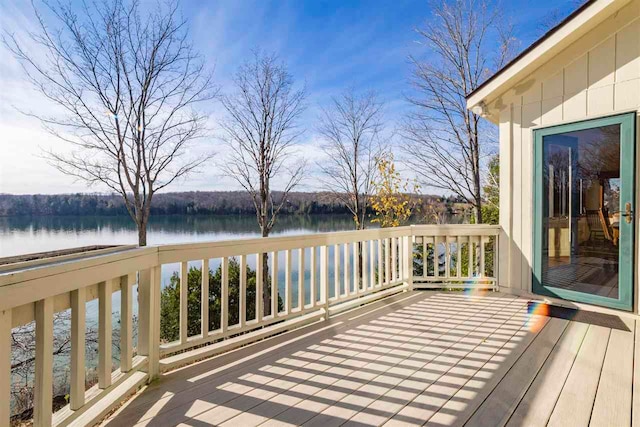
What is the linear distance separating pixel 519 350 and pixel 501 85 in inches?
128

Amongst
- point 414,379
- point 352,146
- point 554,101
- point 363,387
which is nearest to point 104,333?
point 363,387

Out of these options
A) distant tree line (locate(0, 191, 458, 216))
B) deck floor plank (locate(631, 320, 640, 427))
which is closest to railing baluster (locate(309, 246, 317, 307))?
deck floor plank (locate(631, 320, 640, 427))

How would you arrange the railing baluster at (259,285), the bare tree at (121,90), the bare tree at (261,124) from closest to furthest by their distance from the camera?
the railing baluster at (259,285), the bare tree at (121,90), the bare tree at (261,124)

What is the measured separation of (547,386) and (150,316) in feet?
8.40

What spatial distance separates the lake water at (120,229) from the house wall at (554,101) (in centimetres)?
297

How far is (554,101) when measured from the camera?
386 cm

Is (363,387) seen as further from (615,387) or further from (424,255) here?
(424,255)

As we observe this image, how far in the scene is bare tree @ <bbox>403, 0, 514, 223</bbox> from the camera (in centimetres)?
937

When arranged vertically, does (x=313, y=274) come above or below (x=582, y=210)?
below

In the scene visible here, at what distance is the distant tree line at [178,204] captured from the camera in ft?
18.4

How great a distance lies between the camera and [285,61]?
963cm

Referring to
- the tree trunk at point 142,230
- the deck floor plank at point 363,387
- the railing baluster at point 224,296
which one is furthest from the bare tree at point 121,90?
the deck floor plank at point 363,387

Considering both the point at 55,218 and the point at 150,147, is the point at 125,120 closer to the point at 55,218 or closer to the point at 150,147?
the point at 150,147

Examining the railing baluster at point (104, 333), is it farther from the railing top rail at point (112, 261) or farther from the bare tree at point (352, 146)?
the bare tree at point (352, 146)
